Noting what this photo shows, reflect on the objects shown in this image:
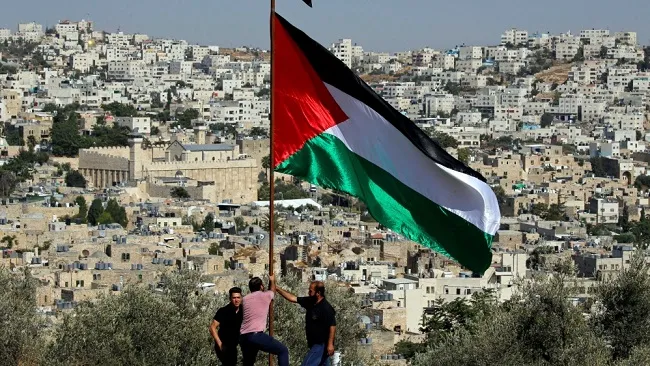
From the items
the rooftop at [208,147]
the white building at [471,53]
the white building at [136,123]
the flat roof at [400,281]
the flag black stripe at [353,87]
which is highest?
the white building at [471,53]

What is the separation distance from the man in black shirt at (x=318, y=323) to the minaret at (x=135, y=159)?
45.9 meters

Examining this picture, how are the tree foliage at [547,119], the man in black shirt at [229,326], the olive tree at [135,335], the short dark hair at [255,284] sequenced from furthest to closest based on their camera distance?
the tree foliage at [547,119], the olive tree at [135,335], the man in black shirt at [229,326], the short dark hair at [255,284]

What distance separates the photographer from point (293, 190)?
2124 inches

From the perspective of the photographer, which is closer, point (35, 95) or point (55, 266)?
point (55, 266)

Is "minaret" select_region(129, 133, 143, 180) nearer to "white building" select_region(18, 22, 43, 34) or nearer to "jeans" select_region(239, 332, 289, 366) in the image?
"jeans" select_region(239, 332, 289, 366)

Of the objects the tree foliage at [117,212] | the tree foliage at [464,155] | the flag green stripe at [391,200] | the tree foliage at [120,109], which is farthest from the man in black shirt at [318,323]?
the tree foliage at [120,109]

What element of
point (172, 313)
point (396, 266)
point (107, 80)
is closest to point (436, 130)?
point (107, 80)

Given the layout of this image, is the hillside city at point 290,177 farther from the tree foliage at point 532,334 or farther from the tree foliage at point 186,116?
the tree foliage at point 532,334

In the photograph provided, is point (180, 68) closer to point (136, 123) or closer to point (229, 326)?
point (136, 123)

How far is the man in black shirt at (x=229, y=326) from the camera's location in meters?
8.85

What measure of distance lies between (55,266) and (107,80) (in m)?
73.1

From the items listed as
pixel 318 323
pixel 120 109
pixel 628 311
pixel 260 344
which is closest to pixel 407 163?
pixel 318 323

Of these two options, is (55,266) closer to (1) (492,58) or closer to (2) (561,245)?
(2) (561,245)

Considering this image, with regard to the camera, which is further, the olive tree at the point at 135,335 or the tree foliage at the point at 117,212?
the tree foliage at the point at 117,212
